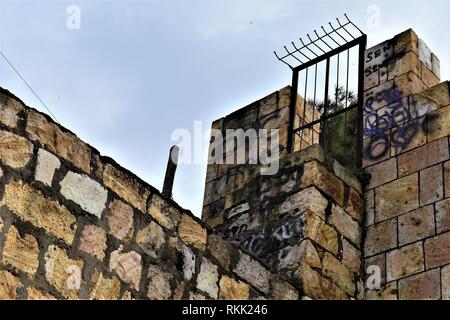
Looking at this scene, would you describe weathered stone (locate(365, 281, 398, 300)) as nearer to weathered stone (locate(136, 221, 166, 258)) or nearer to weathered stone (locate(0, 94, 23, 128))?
weathered stone (locate(136, 221, 166, 258))

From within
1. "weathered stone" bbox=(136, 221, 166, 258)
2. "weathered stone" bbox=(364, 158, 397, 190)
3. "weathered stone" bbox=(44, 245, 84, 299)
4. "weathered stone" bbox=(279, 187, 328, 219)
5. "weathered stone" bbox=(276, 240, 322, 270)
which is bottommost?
"weathered stone" bbox=(44, 245, 84, 299)

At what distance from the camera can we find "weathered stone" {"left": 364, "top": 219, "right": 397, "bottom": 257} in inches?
217

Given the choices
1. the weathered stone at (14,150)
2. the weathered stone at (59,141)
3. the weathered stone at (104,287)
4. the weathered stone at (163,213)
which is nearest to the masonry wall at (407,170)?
the weathered stone at (163,213)

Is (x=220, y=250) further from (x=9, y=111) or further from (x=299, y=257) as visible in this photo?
(x=9, y=111)

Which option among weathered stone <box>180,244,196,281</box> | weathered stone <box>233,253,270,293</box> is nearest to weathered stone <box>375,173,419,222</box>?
weathered stone <box>233,253,270,293</box>

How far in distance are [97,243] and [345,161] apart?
3118 mm

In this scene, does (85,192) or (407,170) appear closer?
(85,192)

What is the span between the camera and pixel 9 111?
367 centimetres

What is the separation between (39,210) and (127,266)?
Result: 543mm

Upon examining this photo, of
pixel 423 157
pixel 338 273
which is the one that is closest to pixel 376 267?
pixel 338 273

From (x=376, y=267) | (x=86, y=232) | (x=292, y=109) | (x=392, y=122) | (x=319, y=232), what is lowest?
(x=86, y=232)

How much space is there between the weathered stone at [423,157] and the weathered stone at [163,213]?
2001 millimetres

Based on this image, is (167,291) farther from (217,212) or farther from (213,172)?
(213,172)

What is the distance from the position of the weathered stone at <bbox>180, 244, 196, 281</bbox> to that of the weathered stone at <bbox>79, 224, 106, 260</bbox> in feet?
1.69
